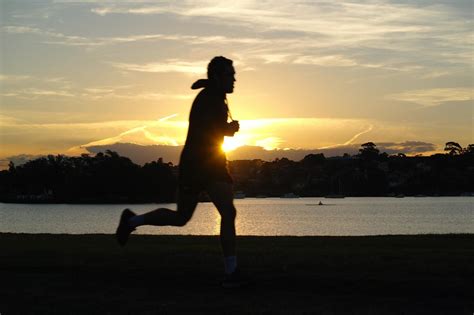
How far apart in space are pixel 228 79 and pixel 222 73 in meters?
0.10

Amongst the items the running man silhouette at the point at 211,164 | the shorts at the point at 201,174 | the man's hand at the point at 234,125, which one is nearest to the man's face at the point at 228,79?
the running man silhouette at the point at 211,164

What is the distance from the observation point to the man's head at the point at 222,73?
9.03 m

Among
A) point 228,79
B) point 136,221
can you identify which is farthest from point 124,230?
point 228,79

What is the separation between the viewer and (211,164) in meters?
8.80

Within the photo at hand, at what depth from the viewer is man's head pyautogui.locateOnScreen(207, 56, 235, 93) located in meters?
9.03

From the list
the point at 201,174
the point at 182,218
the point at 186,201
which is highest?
the point at 201,174
